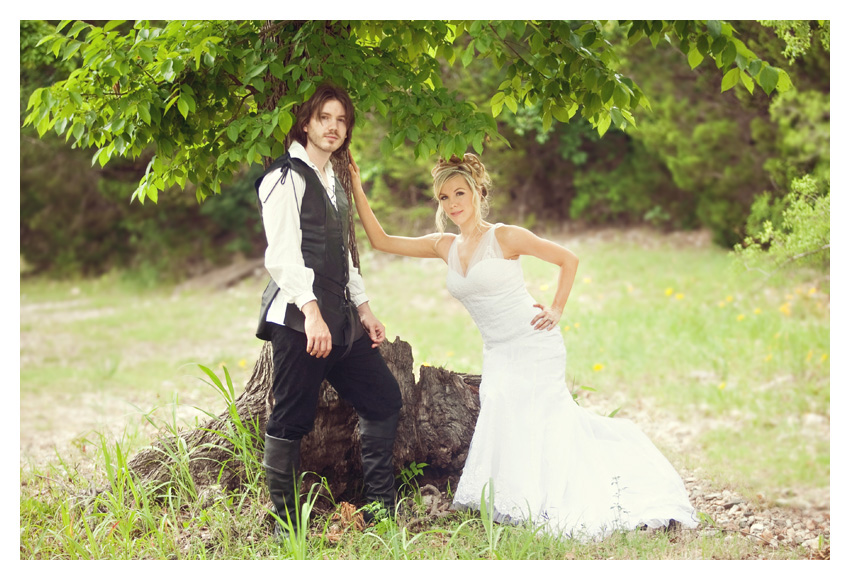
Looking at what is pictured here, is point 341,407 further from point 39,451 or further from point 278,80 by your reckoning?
point 39,451

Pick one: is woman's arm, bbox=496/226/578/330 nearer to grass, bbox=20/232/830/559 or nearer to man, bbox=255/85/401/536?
man, bbox=255/85/401/536

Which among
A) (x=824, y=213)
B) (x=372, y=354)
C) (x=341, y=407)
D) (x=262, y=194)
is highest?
(x=824, y=213)

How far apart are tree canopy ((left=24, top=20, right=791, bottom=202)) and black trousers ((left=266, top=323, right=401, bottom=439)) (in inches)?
29.9

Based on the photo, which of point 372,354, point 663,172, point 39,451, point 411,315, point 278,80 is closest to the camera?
point 372,354

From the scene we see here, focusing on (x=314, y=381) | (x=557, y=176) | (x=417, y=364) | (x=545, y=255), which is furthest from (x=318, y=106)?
(x=557, y=176)

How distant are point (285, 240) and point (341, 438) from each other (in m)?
1.12

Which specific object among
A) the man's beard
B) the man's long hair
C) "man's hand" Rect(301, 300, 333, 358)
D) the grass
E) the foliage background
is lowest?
the grass

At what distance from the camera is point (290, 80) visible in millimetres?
2943

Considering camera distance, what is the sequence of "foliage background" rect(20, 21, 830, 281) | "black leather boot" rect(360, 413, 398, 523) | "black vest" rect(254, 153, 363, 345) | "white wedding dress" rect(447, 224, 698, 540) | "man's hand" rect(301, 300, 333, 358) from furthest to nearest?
"foliage background" rect(20, 21, 830, 281) → "white wedding dress" rect(447, 224, 698, 540) → "black leather boot" rect(360, 413, 398, 523) → "black vest" rect(254, 153, 363, 345) → "man's hand" rect(301, 300, 333, 358)

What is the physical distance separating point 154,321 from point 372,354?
24.4 feet

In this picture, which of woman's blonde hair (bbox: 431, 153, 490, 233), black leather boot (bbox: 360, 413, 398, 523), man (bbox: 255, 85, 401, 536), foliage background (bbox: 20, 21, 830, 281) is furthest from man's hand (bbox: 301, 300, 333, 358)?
foliage background (bbox: 20, 21, 830, 281)

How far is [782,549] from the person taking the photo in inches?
121

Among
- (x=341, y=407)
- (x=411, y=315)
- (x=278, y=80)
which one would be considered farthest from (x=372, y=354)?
(x=411, y=315)

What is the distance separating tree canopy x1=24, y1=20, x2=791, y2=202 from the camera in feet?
8.75
